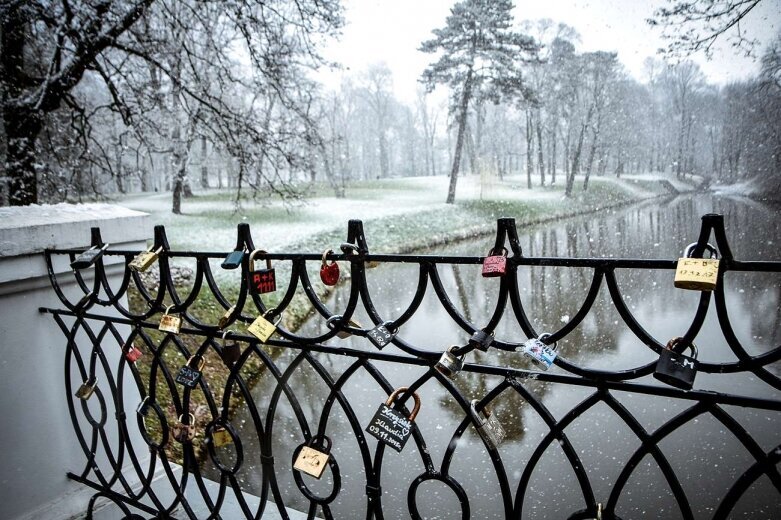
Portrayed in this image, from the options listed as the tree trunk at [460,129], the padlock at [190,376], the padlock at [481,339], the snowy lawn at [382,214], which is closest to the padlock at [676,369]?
the padlock at [481,339]

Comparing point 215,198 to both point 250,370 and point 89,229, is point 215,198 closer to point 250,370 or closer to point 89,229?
point 250,370

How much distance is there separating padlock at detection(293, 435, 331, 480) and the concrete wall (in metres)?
0.86

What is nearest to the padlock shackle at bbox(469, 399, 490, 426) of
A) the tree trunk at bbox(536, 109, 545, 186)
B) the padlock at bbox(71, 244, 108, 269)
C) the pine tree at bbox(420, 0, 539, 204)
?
the padlock at bbox(71, 244, 108, 269)

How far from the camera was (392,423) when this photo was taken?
77cm

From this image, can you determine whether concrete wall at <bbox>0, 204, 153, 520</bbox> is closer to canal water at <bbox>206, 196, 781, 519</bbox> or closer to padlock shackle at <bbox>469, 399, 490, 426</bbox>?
padlock shackle at <bbox>469, 399, 490, 426</bbox>

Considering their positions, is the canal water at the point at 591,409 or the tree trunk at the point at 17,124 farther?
the tree trunk at the point at 17,124

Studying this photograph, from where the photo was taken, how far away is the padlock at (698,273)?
537 millimetres

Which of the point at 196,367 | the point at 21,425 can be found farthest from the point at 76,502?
the point at 196,367

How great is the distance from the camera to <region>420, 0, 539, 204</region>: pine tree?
7789 mm

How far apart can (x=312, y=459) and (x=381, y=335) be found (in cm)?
32

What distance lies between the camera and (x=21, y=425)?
50.6 inches

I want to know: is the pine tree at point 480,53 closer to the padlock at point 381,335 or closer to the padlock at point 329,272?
the padlock at point 329,272

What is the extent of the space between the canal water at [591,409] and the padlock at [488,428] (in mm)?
688

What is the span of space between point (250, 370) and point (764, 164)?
5309 millimetres
